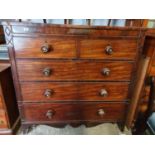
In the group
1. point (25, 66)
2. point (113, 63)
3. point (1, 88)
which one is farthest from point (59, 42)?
point (1, 88)

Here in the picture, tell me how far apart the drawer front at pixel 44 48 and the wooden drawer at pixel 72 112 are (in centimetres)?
42

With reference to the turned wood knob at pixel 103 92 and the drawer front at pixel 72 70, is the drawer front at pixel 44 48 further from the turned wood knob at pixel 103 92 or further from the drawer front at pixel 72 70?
the turned wood knob at pixel 103 92

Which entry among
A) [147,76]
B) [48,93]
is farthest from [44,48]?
[147,76]

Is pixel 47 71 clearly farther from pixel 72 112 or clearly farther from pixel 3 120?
pixel 3 120

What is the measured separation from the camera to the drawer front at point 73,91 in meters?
1.15

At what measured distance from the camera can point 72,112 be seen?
127 centimetres

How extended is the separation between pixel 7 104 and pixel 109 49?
93 cm

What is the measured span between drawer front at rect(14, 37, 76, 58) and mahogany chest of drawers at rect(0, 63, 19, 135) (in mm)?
274

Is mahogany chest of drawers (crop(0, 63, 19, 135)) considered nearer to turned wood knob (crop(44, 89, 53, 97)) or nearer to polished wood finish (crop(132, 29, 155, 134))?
turned wood knob (crop(44, 89, 53, 97))

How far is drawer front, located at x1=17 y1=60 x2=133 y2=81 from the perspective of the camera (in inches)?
42.3

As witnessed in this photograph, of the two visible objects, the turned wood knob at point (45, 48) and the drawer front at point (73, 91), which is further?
the drawer front at point (73, 91)

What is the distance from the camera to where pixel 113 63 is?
111 cm

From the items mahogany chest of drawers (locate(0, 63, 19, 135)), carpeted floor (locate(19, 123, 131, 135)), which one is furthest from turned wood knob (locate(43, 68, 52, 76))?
carpeted floor (locate(19, 123, 131, 135))

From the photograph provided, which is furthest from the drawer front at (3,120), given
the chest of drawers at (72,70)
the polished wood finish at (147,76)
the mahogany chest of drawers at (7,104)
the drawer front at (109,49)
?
the polished wood finish at (147,76)
